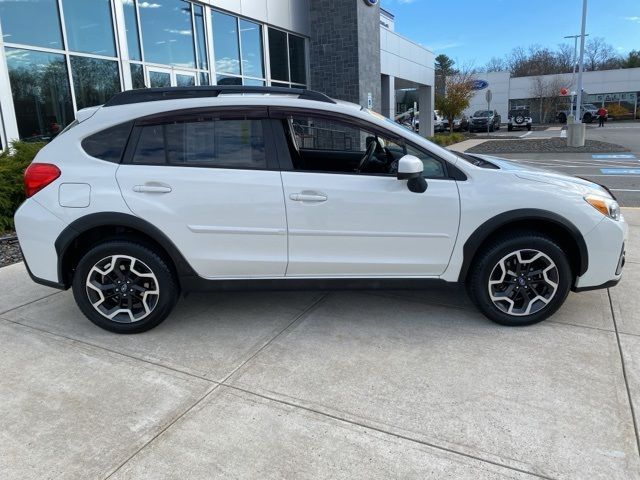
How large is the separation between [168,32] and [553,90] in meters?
52.1

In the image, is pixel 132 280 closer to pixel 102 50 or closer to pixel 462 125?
pixel 102 50

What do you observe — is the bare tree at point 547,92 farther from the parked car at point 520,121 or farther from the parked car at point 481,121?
the parked car at point 481,121

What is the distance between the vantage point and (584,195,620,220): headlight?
3668 millimetres

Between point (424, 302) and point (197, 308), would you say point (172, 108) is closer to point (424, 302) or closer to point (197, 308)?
point (197, 308)

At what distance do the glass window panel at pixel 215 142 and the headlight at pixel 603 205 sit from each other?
7.88 ft

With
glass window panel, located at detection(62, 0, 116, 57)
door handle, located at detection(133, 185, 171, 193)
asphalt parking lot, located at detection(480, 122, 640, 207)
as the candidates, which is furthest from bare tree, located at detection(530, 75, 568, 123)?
door handle, located at detection(133, 185, 171, 193)

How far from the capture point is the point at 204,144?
3.67 meters

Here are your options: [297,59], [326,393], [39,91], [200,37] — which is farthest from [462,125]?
[326,393]

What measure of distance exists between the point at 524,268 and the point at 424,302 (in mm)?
949

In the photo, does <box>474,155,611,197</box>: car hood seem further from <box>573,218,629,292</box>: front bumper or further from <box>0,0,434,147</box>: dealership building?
<box>0,0,434,147</box>: dealership building

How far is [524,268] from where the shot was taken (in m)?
3.72

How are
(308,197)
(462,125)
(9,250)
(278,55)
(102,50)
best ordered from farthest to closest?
(462,125) < (278,55) < (102,50) < (9,250) < (308,197)

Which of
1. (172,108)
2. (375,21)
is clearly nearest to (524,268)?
(172,108)

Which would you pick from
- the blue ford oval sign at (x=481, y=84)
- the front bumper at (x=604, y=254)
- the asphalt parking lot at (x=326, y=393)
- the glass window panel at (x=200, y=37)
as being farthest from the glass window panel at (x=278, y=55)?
the blue ford oval sign at (x=481, y=84)
